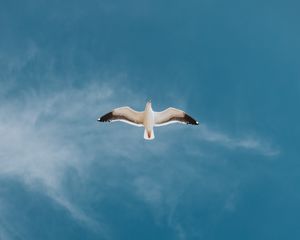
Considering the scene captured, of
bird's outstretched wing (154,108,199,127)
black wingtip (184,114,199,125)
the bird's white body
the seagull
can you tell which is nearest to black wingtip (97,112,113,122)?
the seagull

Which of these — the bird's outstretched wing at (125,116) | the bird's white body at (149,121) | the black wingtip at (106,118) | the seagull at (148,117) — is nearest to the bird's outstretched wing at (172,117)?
the seagull at (148,117)

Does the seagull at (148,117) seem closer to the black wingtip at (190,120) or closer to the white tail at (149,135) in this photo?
the black wingtip at (190,120)

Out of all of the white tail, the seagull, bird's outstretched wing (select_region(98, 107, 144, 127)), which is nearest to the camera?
the white tail

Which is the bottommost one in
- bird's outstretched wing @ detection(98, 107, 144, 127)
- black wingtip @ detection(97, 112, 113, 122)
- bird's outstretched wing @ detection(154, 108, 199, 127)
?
black wingtip @ detection(97, 112, 113, 122)

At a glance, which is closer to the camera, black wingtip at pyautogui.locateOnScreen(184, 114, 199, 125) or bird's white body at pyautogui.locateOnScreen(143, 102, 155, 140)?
bird's white body at pyautogui.locateOnScreen(143, 102, 155, 140)

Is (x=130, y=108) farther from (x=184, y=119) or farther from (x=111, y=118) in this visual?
(x=184, y=119)

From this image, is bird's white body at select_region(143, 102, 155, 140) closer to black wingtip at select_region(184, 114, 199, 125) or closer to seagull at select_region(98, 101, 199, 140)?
seagull at select_region(98, 101, 199, 140)

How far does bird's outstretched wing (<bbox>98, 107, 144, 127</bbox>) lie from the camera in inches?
1212

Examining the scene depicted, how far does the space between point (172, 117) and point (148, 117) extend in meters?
1.84

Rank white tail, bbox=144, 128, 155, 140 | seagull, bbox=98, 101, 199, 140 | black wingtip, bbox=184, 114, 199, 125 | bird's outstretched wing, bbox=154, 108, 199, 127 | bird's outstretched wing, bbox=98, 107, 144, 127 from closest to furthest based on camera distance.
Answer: white tail, bbox=144, 128, 155, 140
seagull, bbox=98, 101, 199, 140
bird's outstretched wing, bbox=98, 107, 144, 127
bird's outstretched wing, bbox=154, 108, 199, 127
black wingtip, bbox=184, 114, 199, 125

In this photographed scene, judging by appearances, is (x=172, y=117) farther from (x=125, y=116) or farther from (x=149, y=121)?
(x=125, y=116)

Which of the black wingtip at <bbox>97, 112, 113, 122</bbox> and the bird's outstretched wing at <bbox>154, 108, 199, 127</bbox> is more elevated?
the bird's outstretched wing at <bbox>154, 108, 199, 127</bbox>

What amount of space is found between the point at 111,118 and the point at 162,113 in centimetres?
321

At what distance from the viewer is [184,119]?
31.4 m
